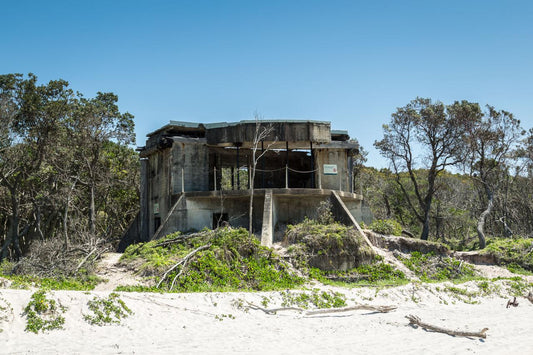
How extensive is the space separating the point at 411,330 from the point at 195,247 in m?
8.27

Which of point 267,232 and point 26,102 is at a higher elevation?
point 26,102

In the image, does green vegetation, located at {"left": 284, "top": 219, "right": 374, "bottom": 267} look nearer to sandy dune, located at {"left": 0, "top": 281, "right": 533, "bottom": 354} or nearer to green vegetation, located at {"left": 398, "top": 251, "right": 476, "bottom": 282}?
green vegetation, located at {"left": 398, "top": 251, "right": 476, "bottom": 282}

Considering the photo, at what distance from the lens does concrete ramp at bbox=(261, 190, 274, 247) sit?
1859 centimetres

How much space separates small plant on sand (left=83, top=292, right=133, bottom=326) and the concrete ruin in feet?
29.7

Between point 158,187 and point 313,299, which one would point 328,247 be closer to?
point 313,299

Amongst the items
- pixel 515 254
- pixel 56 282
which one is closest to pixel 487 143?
pixel 515 254

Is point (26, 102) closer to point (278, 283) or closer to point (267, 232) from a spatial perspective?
point (267, 232)

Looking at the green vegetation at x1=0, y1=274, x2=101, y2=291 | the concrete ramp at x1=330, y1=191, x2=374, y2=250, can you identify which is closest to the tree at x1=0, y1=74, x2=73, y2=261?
the green vegetation at x1=0, y1=274, x2=101, y2=291

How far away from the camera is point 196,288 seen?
1405 centimetres

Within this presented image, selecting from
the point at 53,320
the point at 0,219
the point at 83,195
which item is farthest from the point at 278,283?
the point at 0,219

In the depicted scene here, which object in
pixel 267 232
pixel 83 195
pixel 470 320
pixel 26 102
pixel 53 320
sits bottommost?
pixel 470 320

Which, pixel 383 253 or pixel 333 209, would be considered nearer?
pixel 383 253

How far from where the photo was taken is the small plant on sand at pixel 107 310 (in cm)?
1062

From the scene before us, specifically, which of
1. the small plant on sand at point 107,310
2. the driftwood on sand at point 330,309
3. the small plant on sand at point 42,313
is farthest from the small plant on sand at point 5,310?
the driftwood on sand at point 330,309
